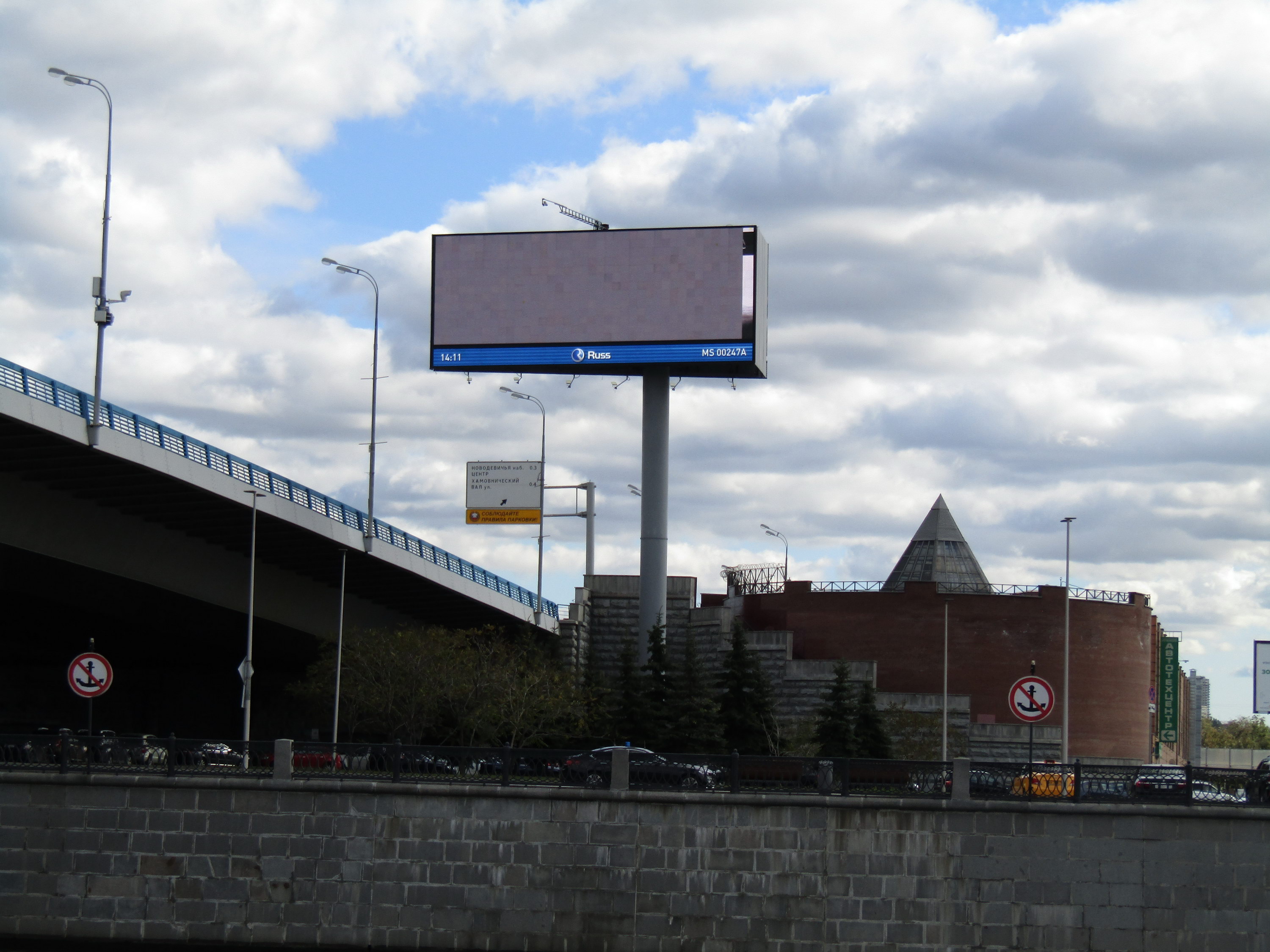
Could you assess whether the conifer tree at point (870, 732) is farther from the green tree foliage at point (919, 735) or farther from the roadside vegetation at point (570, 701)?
the green tree foliage at point (919, 735)

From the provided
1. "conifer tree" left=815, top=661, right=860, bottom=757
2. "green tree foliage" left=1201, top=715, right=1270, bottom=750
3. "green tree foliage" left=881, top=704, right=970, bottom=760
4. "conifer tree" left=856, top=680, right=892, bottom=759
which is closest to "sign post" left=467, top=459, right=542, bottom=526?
"green tree foliage" left=881, top=704, right=970, bottom=760

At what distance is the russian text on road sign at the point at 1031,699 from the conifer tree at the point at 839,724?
87.7ft

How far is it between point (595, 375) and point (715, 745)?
13.5m

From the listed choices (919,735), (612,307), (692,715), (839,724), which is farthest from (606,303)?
(919,735)

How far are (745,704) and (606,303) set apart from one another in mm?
15087

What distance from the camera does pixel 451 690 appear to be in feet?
166

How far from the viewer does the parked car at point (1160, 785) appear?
22875 millimetres

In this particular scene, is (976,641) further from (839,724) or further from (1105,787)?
(1105,787)

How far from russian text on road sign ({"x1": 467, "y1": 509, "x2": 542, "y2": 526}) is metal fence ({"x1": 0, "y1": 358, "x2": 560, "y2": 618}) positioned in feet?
21.4

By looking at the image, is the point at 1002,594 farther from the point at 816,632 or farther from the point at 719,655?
the point at 719,655

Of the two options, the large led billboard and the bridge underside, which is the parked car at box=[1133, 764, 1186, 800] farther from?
the large led billboard

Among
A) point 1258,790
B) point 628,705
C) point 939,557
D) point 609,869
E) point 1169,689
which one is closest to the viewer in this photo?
point 609,869

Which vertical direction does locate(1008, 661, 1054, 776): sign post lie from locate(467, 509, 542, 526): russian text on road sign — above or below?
below

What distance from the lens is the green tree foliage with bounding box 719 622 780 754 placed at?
5291cm
